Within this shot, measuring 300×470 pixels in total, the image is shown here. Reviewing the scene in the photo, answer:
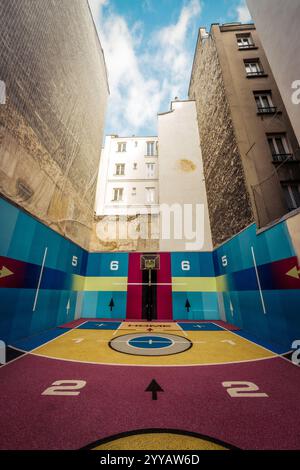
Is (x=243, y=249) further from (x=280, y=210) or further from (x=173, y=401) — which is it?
(x=173, y=401)

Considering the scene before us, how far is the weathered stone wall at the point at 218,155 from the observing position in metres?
7.11

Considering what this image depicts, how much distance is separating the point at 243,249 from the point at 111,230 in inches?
262

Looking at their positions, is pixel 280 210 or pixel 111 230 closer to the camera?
pixel 280 210

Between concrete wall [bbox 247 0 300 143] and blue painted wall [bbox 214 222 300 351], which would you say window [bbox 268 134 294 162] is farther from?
blue painted wall [bbox 214 222 300 351]

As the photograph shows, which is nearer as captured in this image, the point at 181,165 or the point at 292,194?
the point at 292,194

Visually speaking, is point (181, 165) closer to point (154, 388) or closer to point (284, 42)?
point (284, 42)

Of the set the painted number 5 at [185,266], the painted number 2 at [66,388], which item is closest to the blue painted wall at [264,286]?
the painted number 5 at [185,266]

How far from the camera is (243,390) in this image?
2.69 meters

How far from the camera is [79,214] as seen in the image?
8.55 m

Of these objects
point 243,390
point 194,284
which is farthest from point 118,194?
point 243,390

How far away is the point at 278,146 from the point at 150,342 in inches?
343

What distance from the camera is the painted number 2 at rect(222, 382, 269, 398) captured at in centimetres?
256

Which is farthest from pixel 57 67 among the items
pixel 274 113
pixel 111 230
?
pixel 274 113

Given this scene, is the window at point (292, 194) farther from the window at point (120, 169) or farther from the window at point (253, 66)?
the window at point (120, 169)
